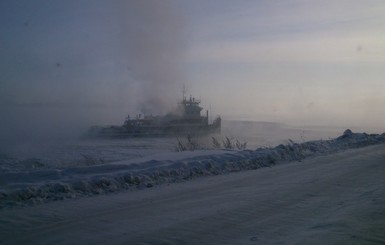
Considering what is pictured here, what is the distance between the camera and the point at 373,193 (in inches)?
341

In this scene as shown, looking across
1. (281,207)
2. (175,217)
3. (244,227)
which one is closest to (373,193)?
(281,207)

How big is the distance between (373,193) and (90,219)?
562 cm

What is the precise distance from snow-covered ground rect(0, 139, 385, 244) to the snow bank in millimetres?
428

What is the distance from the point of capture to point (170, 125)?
59062mm

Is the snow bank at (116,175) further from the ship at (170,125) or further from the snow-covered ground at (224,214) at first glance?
the ship at (170,125)

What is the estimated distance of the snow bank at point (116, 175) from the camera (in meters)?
9.20

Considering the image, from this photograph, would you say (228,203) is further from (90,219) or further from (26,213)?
(26,213)

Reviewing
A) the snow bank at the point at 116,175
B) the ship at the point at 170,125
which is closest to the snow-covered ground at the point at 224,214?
the snow bank at the point at 116,175

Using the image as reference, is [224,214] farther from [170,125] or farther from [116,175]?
[170,125]

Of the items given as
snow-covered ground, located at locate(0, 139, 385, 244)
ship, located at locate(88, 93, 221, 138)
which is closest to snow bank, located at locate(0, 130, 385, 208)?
snow-covered ground, located at locate(0, 139, 385, 244)

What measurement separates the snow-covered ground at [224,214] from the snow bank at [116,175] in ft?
1.40

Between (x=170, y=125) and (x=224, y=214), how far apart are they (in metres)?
51.8

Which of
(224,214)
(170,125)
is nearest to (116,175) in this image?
(224,214)

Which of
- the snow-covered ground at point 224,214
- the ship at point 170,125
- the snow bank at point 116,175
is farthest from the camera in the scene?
the ship at point 170,125
